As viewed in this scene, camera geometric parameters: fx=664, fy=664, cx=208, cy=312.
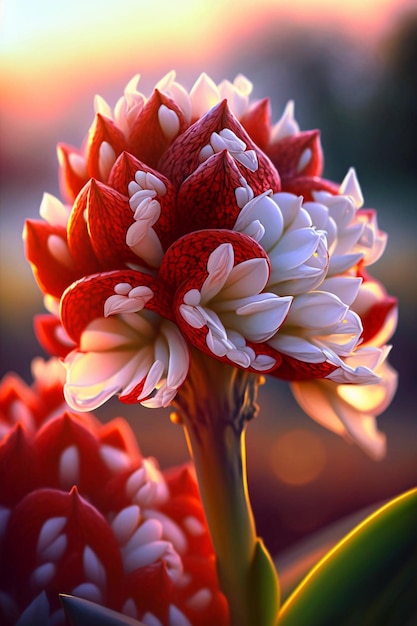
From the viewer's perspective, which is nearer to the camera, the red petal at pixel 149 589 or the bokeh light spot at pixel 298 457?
the red petal at pixel 149 589

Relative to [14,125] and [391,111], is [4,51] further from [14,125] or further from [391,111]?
[391,111]

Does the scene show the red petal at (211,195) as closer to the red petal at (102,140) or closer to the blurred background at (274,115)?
the red petal at (102,140)

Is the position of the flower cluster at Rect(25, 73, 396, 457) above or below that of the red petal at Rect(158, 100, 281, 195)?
below

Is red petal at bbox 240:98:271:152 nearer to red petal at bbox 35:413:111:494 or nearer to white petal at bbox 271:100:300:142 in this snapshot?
white petal at bbox 271:100:300:142

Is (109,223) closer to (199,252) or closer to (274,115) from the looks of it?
(199,252)

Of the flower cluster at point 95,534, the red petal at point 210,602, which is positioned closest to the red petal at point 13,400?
the flower cluster at point 95,534

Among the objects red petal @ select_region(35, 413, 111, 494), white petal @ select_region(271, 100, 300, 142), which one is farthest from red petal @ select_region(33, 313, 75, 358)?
white petal @ select_region(271, 100, 300, 142)

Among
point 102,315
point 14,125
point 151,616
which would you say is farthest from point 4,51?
point 151,616

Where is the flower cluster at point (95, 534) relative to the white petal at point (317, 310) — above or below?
below
